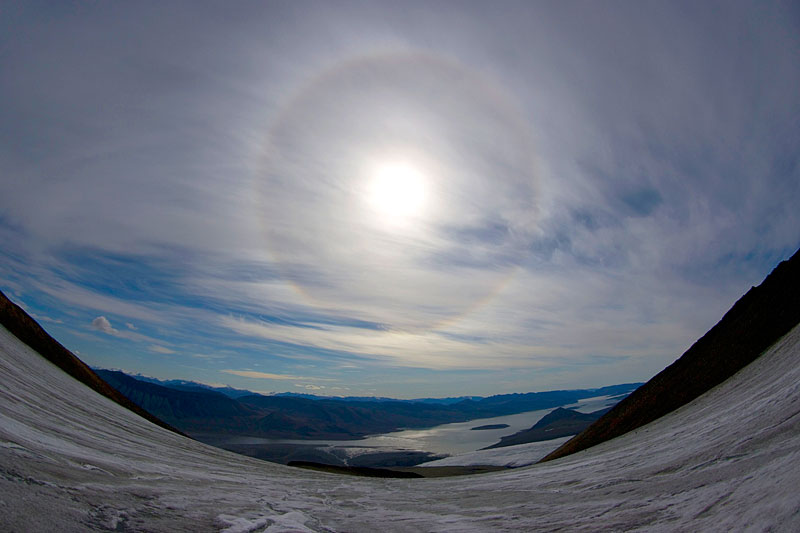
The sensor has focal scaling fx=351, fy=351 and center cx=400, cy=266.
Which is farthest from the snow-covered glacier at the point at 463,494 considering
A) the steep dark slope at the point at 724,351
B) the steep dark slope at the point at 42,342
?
the steep dark slope at the point at 42,342

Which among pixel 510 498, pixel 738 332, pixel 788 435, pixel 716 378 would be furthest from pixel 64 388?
pixel 738 332

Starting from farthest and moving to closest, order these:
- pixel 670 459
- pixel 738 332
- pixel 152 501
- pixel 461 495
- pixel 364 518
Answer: pixel 738 332
pixel 461 495
pixel 670 459
pixel 364 518
pixel 152 501

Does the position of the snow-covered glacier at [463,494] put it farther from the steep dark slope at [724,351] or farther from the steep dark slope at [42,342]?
the steep dark slope at [42,342]

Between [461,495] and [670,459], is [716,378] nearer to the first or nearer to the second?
[670,459]

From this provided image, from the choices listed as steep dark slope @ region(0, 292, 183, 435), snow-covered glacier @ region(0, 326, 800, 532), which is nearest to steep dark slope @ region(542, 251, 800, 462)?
snow-covered glacier @ region(0, 326, 800, 532)

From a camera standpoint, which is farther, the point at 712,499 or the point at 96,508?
the point at 712,499

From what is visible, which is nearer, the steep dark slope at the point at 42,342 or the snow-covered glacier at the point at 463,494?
the snow-covered glacier at the point at 463,494
